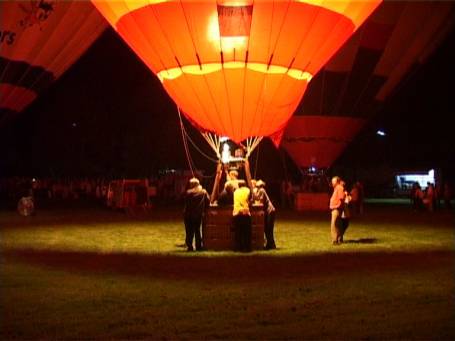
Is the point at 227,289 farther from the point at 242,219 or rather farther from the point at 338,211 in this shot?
the point at 338,211

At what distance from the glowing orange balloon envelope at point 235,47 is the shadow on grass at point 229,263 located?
7.36 feet

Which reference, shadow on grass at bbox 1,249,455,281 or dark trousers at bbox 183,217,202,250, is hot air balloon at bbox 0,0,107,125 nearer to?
shadow on grass at bbox 1,249,455,281

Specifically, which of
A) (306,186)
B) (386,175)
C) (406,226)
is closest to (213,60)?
(406,226)

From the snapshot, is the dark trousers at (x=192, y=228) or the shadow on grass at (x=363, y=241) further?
the shadow on grass at (x=363, y=241)

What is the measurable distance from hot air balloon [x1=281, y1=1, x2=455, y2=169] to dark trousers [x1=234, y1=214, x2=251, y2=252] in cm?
996

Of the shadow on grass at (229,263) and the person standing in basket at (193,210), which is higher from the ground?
the person standing in basket at (193,210)

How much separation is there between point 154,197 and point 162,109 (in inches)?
278

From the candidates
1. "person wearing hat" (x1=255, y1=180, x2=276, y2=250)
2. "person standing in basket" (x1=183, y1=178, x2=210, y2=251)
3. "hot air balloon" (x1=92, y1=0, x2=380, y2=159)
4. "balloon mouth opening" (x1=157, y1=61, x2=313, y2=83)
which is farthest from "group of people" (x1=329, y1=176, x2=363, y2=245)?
"person standing in basket" (x1=183, y1=178, x2=210, y2=251)

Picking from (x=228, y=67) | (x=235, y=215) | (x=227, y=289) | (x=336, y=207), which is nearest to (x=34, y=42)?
(x=228, y=67)

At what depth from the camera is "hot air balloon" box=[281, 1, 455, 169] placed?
19.5 metres

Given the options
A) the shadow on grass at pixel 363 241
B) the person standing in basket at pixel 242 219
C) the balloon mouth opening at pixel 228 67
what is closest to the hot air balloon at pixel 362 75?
the shadow on grass at pixel 363 241

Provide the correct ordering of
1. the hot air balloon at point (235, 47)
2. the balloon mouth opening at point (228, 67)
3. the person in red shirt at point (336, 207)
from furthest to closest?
the person in red shirt at point (336, 207), the balloon mouth opening at point (228, 67), the hot air balloon at point (235, 47)

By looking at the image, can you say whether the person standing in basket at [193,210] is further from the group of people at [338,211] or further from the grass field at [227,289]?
the group of people at [338,211]

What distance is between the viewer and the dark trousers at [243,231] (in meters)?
10.7
